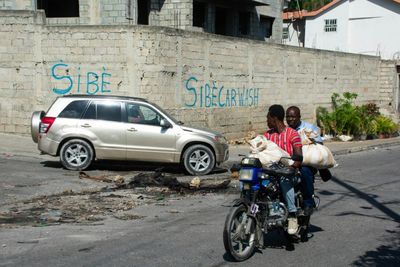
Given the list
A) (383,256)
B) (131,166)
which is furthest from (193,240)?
(131,166)

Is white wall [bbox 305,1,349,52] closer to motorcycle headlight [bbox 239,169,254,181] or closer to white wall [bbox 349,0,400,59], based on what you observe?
white wall [bbox 349,0,400,59]

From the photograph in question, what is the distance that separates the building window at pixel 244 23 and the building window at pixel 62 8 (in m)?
10.5

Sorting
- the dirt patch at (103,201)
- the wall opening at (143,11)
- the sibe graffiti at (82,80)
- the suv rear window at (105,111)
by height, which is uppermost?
the wall opening at (143,11)

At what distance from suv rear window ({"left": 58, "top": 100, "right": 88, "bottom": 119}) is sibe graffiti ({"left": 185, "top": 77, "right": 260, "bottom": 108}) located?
5.39m

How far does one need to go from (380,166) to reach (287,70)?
8923mm

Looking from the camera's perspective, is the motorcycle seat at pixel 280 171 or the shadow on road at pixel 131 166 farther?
the shadow on road at pixel 131 166

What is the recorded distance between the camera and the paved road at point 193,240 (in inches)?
231

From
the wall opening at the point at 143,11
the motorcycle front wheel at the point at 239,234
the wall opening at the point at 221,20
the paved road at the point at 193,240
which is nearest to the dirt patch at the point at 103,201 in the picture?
the paved road at the point at 193,240

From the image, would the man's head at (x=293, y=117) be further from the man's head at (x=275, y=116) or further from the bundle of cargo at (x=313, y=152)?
the man's head at (x=275, y=116)

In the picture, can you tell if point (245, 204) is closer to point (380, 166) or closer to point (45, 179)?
point (45, 179)

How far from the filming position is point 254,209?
5.79 meters

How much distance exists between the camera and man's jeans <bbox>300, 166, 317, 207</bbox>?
21.4 feet

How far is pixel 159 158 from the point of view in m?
12.3

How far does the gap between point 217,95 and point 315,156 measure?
40.2ft
